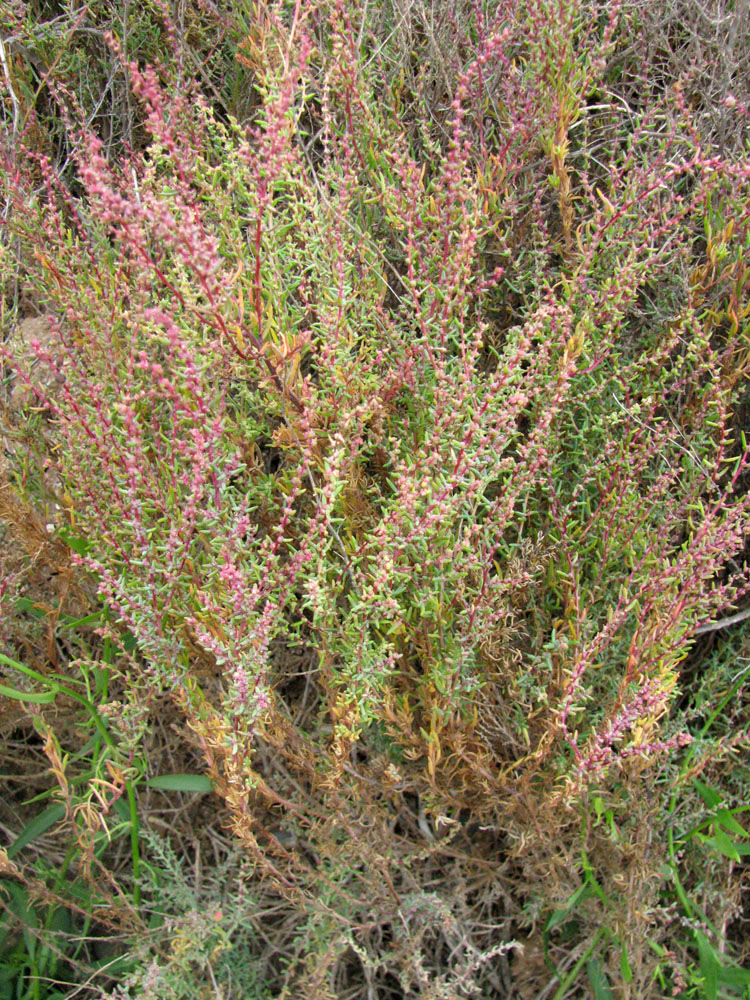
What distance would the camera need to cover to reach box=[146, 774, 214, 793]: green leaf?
169 cm

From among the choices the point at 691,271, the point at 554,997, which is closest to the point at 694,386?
the point at 691,271

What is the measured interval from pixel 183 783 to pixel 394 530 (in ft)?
2.75

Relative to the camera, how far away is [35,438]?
1.77 m

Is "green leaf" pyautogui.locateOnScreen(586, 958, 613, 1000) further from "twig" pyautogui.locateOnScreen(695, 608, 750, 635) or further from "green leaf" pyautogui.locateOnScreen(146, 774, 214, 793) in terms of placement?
"green leaf" pyautogui.locateOnScreen(146, 774, 214, 793)

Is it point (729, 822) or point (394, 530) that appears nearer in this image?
point (394, 530)

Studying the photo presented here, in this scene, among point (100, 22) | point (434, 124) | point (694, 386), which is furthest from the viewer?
point (100, 22)

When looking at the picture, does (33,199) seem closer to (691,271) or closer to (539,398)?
(539,398)

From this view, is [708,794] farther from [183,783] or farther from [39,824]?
[39,824]

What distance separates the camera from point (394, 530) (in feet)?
4.17

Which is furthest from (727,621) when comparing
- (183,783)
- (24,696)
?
(24,696)

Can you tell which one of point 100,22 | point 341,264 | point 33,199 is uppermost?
point 100,22

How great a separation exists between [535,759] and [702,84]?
1.67 metres

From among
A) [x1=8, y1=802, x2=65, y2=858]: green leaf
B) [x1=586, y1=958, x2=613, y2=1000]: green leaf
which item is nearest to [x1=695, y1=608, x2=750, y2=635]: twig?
[x1=586, y1=958, x2=613, y2=1000]: green leaf

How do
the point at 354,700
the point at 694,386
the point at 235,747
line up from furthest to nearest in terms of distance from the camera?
the point at 694,386
the point at 354,700
the point at 235,747
